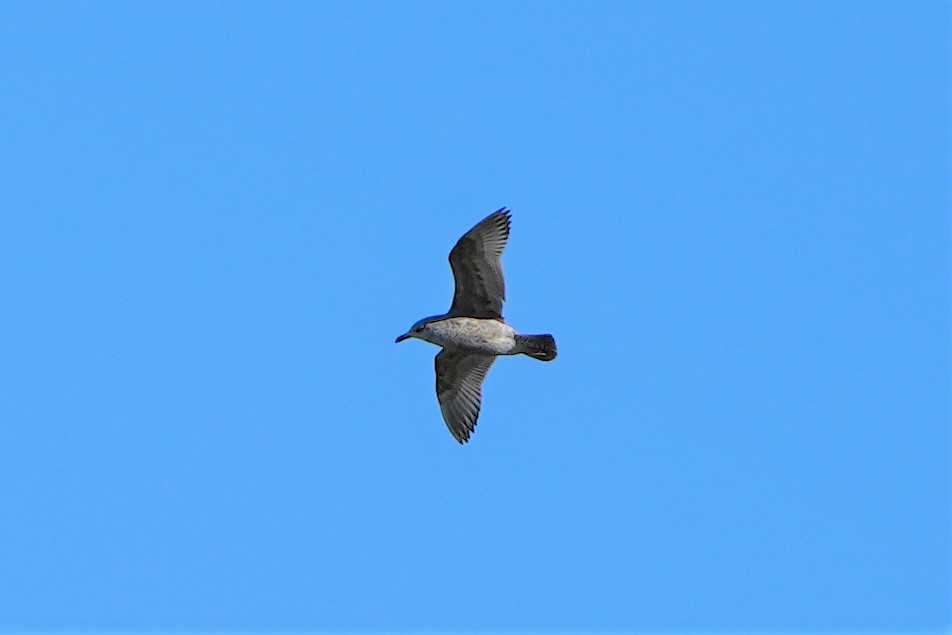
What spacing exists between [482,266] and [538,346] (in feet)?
3.63

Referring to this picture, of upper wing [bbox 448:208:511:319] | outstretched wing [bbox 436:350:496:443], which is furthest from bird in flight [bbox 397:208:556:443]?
outstretched wing [bbox 436:350:496:443]

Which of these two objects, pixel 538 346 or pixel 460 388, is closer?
pixel 538 346

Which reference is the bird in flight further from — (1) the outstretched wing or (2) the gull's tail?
(1) the outstretched wing

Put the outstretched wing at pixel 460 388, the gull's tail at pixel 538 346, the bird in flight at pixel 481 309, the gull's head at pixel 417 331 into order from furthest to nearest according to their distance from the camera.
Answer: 1. the outstretched wing at pixel 460 388
2. the gull's head at pixel 417 331
3. the bird in flight at pixel 481 309
4. the gull's tail at pixel 538 346

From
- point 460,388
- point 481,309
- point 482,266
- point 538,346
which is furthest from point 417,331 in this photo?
point 538,346

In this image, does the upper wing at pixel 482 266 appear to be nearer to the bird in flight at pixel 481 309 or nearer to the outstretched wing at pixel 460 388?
the bird in flight at pixel 481 309

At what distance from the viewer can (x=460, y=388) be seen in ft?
70.8

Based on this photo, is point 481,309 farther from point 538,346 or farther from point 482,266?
point 538,346

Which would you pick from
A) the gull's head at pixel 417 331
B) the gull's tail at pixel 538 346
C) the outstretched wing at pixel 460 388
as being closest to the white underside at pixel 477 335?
the gull's tail at pixel 538 346

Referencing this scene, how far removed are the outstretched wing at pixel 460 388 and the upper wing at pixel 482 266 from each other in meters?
1.11

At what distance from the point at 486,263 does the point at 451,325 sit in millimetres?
813

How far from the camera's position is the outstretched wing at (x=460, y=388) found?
70.3 ft

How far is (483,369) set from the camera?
21.4 meters

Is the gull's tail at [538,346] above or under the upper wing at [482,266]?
under
